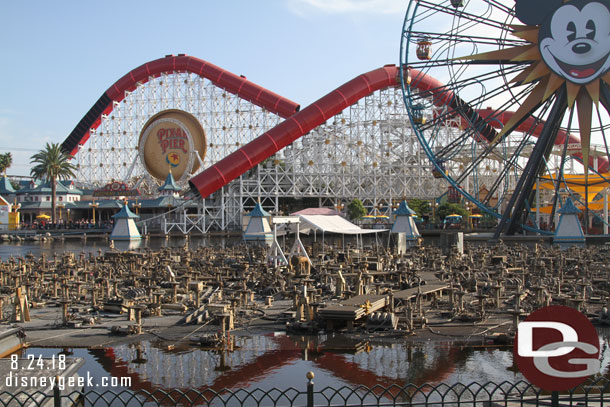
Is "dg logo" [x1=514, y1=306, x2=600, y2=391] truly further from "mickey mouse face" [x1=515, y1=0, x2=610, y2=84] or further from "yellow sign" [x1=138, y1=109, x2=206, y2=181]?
"yellow sign" [x1=138, y1=109, x2=206, y2=181]

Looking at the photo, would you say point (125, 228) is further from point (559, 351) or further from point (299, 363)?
point (559, 351)

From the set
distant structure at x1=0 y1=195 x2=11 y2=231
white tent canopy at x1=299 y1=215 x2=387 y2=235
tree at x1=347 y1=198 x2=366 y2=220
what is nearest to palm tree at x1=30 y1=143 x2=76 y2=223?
distant structure at x1=0 y1=195 x2=11 y2=231

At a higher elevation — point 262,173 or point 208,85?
point 208,85

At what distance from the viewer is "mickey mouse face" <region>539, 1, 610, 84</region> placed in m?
30.9

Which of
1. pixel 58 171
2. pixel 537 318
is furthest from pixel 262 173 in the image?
pixel 537 318

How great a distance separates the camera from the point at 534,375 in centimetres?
566

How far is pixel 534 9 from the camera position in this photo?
32.6 metres

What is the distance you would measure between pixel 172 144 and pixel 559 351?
218ft

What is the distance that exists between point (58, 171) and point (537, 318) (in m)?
71.7

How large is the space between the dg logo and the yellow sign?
208 ft

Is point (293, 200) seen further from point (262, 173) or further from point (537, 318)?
point (537, 318)

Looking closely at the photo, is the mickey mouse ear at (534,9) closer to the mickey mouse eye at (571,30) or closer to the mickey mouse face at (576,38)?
the mickey mouse face at (576,38)

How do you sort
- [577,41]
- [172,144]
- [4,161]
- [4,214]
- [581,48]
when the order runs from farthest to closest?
[4,161] < [172,144] < [4,214] < [577,41] < [581,48]

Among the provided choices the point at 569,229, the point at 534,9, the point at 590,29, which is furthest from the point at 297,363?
the point at 569,229
